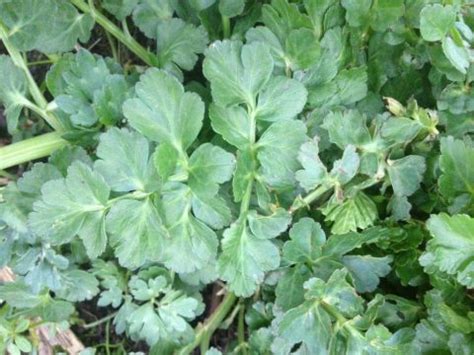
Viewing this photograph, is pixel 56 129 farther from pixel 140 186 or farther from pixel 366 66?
pixel 366 66

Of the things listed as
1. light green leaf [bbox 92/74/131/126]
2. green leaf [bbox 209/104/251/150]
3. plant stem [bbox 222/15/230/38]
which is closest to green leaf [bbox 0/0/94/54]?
light green leaf [bbox 92/74/131/126]

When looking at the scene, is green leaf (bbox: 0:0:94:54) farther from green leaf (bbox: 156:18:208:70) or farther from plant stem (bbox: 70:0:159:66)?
green leaf (bbox: 156:18:208:70)

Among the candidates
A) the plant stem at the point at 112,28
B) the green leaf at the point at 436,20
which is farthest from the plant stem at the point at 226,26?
the green leaf at the point at 436,20

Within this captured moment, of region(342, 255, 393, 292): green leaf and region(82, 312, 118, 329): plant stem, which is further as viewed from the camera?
region(82, 312, 118, 329): plant stem

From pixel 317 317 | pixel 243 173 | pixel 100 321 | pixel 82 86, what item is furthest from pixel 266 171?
pixel 100 321

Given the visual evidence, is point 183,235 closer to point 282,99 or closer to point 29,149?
point 282,99

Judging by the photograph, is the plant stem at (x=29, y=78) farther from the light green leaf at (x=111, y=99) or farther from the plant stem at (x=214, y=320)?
the plant stem at (x=214, y=320)

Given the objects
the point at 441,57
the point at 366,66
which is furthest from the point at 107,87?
the point at 441,57
